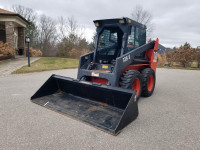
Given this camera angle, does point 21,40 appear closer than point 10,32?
No

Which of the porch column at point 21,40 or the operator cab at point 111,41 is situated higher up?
the porch column at point 21,40

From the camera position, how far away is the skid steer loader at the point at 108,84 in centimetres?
312

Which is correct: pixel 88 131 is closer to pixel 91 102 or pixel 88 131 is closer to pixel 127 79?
pixel 91 102

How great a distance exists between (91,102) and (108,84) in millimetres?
649

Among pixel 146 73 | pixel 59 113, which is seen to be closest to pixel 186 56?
pixel 146 73

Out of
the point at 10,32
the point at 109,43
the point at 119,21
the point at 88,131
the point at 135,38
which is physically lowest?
the point at 88,131

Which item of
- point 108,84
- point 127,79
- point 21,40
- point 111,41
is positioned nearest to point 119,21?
point 111,41

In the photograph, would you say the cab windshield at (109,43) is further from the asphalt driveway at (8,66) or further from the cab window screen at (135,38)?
the asphalt driveway at (8,66)

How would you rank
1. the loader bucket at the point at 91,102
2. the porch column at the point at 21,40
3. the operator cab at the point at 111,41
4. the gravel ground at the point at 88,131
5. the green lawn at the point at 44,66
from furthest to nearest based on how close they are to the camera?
1. the porch column at the point at 21,40
2. the green lawn at the point at 44,66
3. the operator cab at the point at 111,41
4. the loader bucket at the point at 91,102
5. the gravel ground at the point at 88,131

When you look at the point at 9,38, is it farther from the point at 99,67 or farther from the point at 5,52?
the point at 99,67

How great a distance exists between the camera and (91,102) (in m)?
3.85

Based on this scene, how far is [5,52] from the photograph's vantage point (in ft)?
42.7

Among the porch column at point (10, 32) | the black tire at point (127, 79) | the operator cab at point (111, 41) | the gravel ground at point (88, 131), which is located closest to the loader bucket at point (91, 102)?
the gravel ground at point (88, 131)

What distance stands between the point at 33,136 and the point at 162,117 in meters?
2.77
